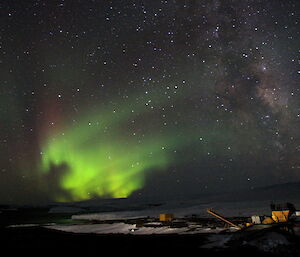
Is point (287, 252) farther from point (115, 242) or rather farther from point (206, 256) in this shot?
point (115, 242)

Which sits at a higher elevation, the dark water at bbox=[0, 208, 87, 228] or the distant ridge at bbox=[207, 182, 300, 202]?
the dark water at bbox=[0, 208, 87, 228]

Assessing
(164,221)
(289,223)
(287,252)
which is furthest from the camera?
(164,221)

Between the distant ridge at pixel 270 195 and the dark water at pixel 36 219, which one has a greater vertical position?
the dark water at pixel 36 219

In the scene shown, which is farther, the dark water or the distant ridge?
the distant ridge

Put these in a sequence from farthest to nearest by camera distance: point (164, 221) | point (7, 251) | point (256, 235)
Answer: point (164, 221) < point (7, 251) < point (256, 235)

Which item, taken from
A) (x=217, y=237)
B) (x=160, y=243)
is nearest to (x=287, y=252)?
(x=217, y=237)

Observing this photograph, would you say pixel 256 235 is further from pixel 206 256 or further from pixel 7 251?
pixel 7 251

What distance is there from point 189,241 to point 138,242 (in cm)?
264

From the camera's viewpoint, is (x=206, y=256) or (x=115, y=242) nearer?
(x=206, y=256)

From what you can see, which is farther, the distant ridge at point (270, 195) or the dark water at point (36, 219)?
the distant ridge at point (270, 195)

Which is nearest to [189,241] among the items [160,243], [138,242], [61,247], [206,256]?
[160,243]

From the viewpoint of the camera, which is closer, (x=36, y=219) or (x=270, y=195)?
(x=36, y=219)

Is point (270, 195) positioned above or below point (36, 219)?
below

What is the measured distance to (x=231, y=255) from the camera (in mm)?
10094
